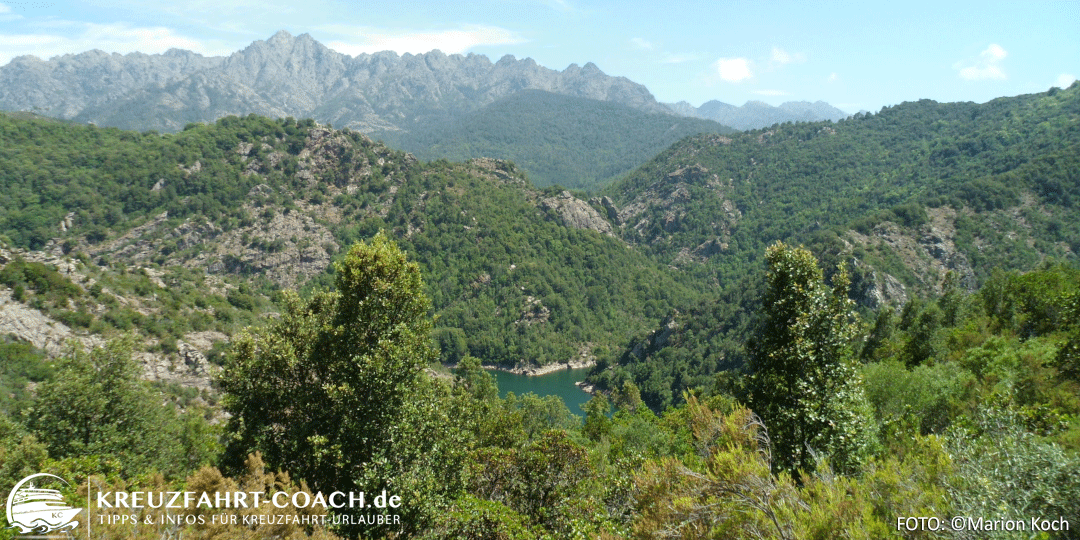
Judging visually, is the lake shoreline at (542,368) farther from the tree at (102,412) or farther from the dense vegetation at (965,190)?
the tree at (102,412)

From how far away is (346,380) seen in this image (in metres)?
11.8

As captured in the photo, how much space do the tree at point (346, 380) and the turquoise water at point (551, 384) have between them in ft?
314

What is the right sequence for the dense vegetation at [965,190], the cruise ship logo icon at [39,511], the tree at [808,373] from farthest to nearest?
the dense vegetation at [965,190] < the tree at [808,373] < the cruise ship logo icon at [39,511]

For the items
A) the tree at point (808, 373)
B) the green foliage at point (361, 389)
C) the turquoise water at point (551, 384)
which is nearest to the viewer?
the tree at point (808, 373)

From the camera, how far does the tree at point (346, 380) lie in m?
11.5

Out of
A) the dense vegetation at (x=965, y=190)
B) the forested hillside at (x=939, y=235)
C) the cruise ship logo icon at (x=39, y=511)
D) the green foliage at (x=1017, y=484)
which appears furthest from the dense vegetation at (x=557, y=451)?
the dense vegetation at (x=965, y=190)

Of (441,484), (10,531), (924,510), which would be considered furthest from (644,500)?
(10,531)

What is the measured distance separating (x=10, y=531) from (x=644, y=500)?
10965 millimetres

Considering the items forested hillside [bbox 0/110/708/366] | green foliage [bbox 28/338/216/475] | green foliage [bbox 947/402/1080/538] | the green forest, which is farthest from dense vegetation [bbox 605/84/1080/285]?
green foliage [bbox 28/338/216/475]

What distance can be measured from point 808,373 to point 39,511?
1589 cm

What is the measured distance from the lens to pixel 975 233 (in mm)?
108500

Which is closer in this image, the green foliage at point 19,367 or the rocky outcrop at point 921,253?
the green foliage at point 19,367

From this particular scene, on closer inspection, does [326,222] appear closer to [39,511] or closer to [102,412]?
[102,412]

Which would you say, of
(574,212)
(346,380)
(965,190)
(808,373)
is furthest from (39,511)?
(574,212)
